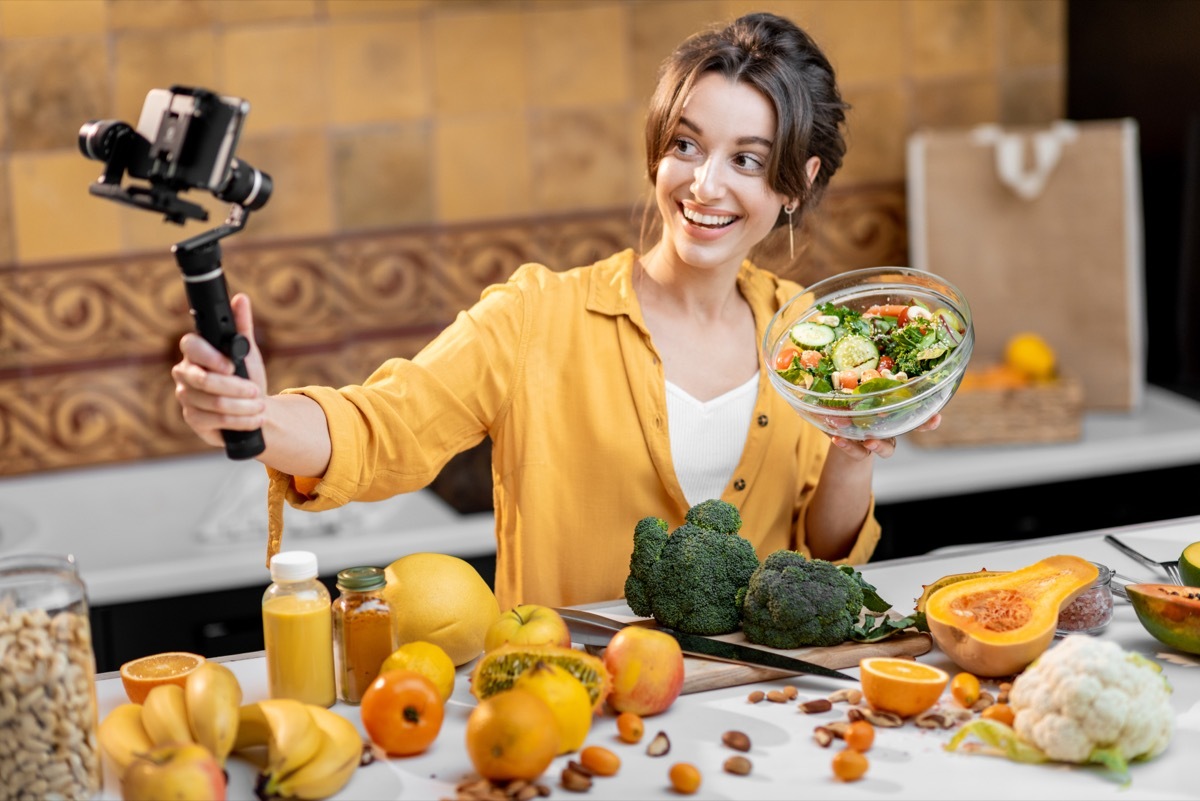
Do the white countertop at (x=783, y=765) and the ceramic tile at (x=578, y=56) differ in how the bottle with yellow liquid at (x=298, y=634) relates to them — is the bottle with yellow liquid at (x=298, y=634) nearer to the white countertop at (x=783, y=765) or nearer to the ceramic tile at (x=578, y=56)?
the white countertop at (x=783, y=765)

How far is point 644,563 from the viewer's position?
1.53m

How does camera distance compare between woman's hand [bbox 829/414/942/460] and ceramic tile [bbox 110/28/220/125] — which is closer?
woman's hand [bbox 829/414/942/460]

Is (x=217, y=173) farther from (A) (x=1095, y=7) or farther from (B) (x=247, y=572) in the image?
(A) (x=1095, y=7)

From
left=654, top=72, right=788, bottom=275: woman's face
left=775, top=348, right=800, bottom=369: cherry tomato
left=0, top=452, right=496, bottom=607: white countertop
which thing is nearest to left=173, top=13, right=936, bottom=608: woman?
left=654, top=72, right=788, bottom=275: woman's face

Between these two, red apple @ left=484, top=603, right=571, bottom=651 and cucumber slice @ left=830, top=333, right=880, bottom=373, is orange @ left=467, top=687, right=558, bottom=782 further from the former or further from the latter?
cucumber slice @ left=830, top=333, right=880, bottom=373

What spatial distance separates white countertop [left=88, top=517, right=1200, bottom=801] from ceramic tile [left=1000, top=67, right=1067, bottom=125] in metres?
2.19

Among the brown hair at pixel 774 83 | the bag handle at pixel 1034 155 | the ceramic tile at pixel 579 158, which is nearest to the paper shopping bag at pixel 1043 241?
the bag handle at pixel 1034 155

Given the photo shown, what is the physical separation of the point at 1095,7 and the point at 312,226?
1.84 meters

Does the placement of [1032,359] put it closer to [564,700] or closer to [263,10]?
[263,10]

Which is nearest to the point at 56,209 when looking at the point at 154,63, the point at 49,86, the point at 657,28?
the point at 49,86

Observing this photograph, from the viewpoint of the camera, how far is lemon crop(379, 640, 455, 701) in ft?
4.43

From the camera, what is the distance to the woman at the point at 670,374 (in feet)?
5.91

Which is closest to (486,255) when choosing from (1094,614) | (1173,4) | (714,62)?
(714,62)

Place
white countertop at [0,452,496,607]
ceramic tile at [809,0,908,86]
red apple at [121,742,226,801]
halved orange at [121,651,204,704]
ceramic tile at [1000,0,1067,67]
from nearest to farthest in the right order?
red apple at [121,742,226,801] < halved orange at [121,651,204,704] < white countertop at [0,452,496,607] < ceramic tile at [809,0,908,86] < ceramic tile at [1000,0,1067,67]
